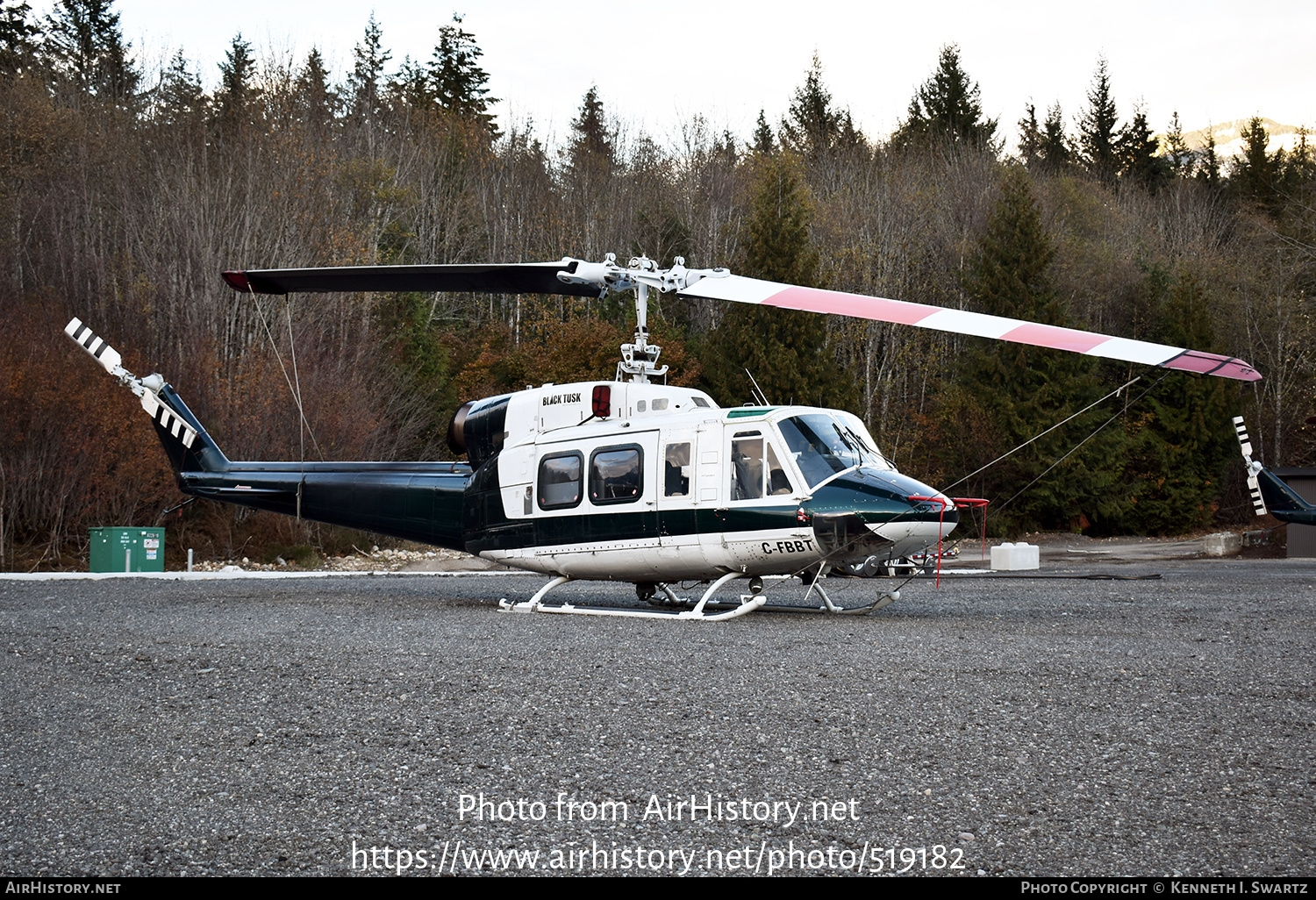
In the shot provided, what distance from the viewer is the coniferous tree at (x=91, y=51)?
33.8 m

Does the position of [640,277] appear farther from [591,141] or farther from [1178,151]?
[1178,151]

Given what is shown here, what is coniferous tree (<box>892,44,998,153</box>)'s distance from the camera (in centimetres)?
4631

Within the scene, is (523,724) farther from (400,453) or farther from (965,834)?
(400,453)

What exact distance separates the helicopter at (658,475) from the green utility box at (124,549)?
793 cm

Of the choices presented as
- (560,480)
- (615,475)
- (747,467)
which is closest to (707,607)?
(615,475)

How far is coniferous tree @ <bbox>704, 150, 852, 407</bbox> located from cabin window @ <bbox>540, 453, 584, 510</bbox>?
1949 centimetres

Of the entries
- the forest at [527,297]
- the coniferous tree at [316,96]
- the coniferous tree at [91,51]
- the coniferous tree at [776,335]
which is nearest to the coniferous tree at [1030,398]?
the forest at [527,297]

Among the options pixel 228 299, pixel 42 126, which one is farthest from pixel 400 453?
pixel 42 126

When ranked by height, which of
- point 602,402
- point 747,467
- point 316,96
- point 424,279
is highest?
point 316,96

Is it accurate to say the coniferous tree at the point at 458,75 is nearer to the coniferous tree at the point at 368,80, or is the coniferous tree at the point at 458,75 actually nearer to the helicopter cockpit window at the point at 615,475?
the coniferous tree at the point at 368,80

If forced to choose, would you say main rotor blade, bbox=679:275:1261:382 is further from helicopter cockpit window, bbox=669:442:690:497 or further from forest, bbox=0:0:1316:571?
forest, bbox=0:0:1316:571

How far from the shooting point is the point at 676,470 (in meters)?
9.91

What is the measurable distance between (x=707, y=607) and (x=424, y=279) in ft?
15.4
